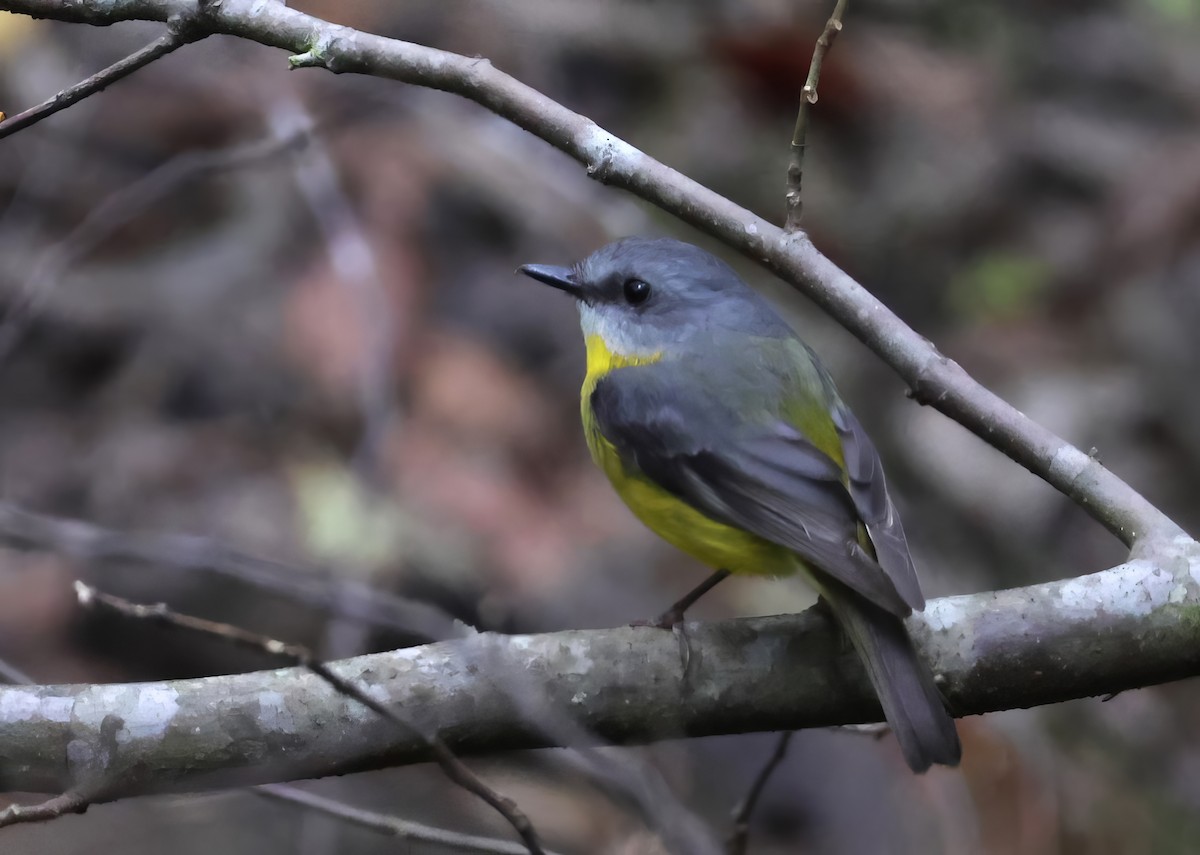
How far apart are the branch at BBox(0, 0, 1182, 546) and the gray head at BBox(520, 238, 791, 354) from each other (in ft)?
1.69

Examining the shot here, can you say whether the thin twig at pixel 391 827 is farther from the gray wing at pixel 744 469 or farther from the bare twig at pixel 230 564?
the gray wing at pixel 744 469

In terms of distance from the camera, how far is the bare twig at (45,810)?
2.11 metres

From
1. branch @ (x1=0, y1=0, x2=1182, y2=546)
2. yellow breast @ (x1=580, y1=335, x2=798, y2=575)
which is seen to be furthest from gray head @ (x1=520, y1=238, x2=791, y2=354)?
branch @ (x1=0, y1=0, x2=1182, y2=546)

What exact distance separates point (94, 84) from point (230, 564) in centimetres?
116

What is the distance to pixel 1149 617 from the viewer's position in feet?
9.05

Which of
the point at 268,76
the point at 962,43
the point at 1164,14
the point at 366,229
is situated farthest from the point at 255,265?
the point at 1164,14

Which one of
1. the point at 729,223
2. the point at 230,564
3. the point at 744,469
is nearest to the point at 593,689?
the point at 744,469

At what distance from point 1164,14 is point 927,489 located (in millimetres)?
4904

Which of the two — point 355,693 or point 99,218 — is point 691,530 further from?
point 99,218

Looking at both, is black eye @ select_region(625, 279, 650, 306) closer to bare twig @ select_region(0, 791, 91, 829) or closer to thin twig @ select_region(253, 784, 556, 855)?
thin twig @ select_region(253, 784, 556, 855)

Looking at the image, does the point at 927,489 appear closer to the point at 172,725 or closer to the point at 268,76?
the point at 268,76

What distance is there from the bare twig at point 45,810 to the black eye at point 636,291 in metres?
2.03

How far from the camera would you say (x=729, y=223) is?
121 inches

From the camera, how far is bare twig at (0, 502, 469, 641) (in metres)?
2.56
